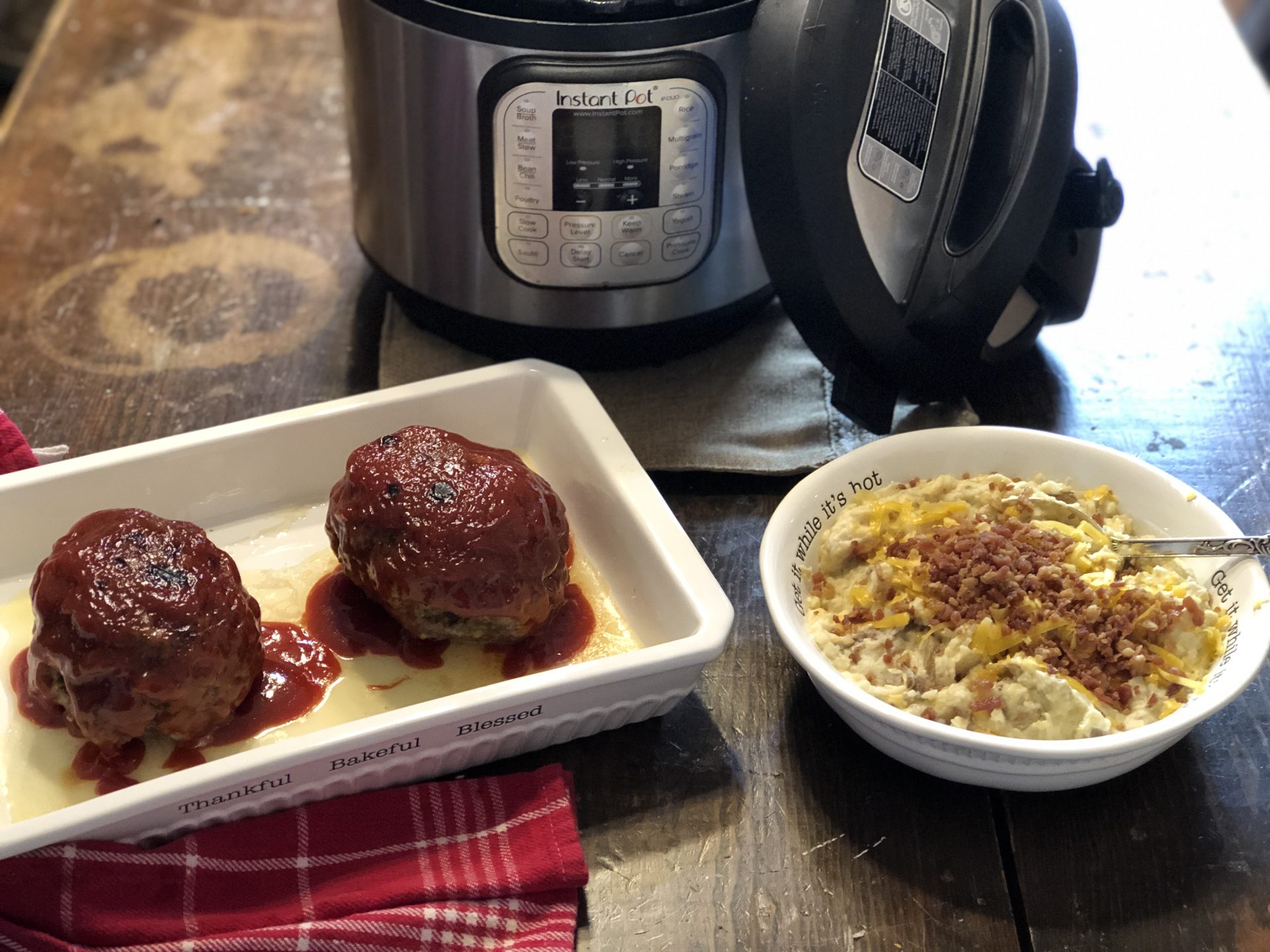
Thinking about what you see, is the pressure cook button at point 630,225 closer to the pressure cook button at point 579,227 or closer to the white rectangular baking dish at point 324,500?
the pressure cook button at point 579,227

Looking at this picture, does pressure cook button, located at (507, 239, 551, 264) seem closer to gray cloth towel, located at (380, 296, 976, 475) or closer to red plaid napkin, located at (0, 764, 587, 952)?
gray cloth towel, located at (380, 296, 976, 475)

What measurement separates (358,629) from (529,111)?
0.43 meters

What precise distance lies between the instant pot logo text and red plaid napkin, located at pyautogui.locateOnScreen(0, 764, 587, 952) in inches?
20.6

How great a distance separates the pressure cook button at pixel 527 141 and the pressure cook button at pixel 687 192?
0.12 metres

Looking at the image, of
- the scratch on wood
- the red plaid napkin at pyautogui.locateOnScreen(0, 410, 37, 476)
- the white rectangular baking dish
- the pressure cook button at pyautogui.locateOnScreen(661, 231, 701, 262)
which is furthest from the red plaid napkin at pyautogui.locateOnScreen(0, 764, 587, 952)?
the pressure cook button at pyautogui.locateOnScreen(661, 231, 701, 262)

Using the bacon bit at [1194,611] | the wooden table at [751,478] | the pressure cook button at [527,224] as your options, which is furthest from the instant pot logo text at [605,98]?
the bacon bit at [1194,611]

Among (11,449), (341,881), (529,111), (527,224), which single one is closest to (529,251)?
(527,224)

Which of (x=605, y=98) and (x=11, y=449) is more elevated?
(x=605, y=98)

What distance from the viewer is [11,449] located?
981mm

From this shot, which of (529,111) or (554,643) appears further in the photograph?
(529,111)

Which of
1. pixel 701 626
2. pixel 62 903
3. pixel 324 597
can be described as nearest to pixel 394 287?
pixel 324 597

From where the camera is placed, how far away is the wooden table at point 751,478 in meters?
0.78

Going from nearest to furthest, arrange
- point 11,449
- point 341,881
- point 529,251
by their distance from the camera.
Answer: point 341,881
point 11,449
point 529,251

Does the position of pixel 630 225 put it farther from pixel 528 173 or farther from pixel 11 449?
pixel 11 449
